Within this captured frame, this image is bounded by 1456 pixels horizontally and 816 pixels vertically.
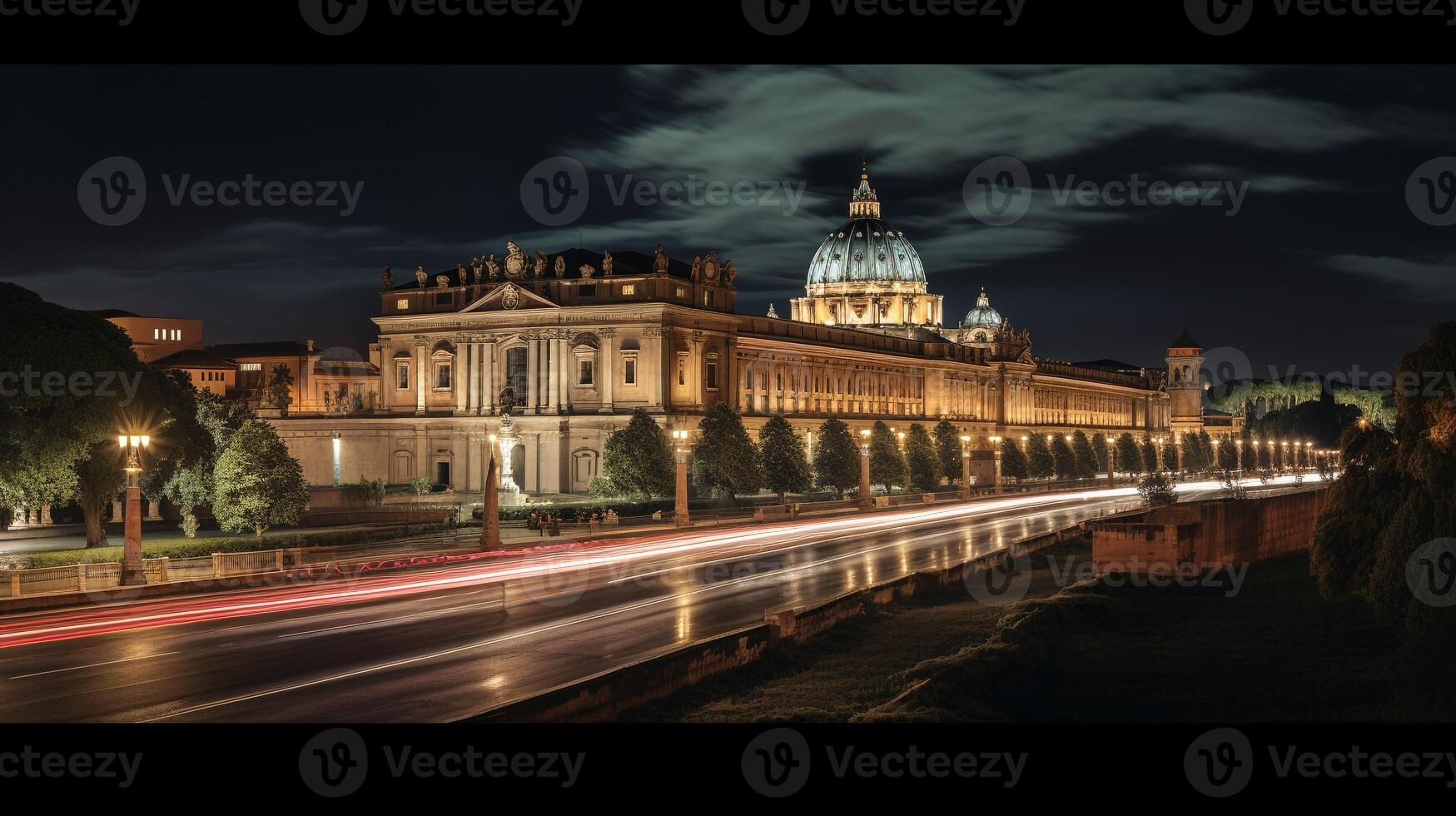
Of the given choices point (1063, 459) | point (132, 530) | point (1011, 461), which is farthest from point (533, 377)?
point (1063, 459)

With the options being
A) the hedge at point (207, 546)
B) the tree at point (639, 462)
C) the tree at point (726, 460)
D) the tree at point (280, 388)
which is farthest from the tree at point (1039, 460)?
the hedge at point (207, 546)

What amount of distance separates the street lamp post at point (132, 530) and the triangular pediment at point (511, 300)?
61788 mm

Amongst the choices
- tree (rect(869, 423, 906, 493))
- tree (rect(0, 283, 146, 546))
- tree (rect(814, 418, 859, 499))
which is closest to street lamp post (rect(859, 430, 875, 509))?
tree (rect(814, 418, 859, 499))

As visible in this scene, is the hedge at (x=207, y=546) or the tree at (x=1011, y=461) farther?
the tree at (x=1011, y=461)

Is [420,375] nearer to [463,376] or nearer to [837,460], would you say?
[463,376]

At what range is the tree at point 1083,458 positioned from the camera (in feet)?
497

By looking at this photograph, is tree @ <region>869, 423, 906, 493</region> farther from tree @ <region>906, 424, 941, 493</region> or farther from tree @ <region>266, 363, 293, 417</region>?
tree @ <region>266, 363, 293, 417</region>

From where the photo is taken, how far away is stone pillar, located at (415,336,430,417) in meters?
106

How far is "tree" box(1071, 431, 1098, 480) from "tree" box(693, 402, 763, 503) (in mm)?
74332

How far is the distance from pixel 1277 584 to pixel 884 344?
97.7 metres

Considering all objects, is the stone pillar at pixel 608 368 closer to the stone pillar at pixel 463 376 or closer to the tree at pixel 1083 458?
the stone pillar at pixel 463 376

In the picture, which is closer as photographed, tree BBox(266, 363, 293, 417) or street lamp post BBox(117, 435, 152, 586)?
street lamp post BBox(117, 435, 152, 586)

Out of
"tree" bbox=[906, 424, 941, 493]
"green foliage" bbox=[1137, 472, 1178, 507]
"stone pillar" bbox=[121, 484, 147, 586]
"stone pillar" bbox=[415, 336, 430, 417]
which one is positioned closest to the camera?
"stone pillar" bbox=[121, 484, 147, 586]

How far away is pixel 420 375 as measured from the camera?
107m
